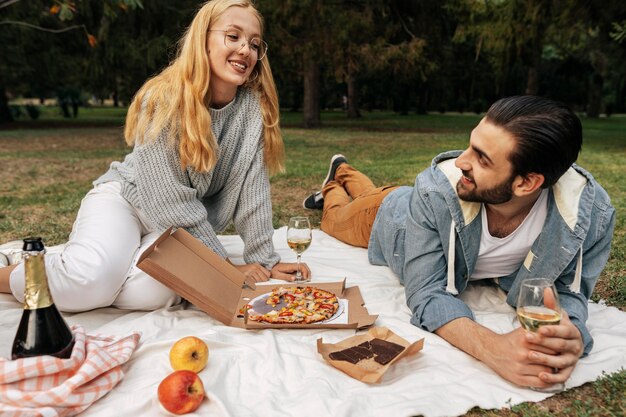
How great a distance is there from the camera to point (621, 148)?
43.5ft

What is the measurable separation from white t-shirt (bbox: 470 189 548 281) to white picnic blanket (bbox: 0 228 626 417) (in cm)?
29

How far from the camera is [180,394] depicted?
204 cm

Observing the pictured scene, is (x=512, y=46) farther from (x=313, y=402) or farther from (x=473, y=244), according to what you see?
(x=313, y=402)

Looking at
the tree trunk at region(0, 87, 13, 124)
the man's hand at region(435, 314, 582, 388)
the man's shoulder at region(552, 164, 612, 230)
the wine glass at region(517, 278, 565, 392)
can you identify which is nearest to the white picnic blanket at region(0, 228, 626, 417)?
the man's hand at region(435, 314, 582, 388)

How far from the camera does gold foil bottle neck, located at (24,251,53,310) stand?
180 centimetres

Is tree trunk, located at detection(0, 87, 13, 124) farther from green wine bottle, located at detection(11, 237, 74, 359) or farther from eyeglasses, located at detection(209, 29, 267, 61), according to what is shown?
green wine bottle, located at detection(11, 237, 74, 359)

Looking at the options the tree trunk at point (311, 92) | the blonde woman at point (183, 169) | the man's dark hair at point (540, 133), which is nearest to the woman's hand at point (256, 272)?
the blonde woman at point (183, 169)

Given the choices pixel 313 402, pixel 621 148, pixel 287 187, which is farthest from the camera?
pixel 621 148

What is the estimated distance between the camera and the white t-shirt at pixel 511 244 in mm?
2793

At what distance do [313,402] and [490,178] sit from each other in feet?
4.29

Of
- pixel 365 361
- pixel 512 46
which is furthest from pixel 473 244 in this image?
pixel 512 46

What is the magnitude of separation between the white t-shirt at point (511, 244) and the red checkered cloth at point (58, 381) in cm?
195

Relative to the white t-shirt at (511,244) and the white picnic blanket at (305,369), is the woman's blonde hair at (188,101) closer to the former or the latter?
the white picnic blanket at (305,369)

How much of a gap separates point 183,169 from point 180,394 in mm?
1504
